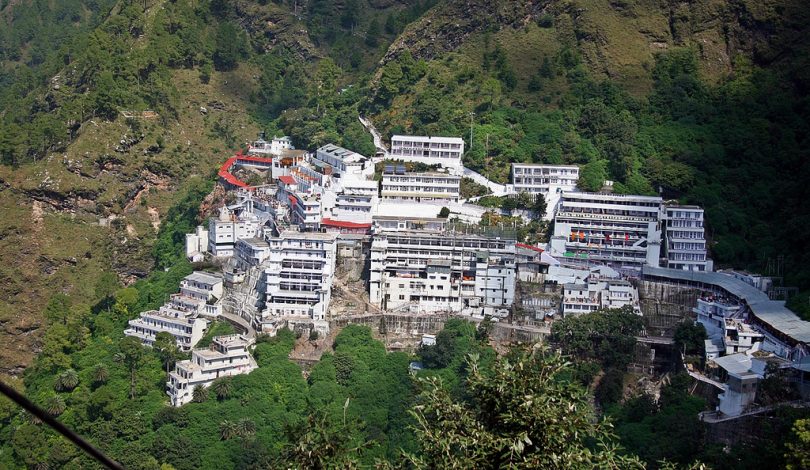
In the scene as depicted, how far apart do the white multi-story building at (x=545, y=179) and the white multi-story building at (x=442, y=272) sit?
4.88 m

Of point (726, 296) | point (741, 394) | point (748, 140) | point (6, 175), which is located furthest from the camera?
point (6, 175)

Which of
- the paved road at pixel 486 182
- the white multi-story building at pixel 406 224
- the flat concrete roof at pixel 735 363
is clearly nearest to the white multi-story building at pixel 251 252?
the white multi-story building at pixel 406 224

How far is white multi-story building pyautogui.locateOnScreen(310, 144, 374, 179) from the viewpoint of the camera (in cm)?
4003

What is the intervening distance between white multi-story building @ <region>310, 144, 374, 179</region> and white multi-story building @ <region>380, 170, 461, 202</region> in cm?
138

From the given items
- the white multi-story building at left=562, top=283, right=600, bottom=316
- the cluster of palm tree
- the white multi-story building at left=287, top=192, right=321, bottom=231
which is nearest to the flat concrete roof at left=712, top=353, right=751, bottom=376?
the white multi-story building at left=562, top=283, right=600, bottom=316

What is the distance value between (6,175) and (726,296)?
30.2m

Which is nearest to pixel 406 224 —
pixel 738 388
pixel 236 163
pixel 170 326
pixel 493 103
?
pixel 170 326

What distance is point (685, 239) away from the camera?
36.5 m

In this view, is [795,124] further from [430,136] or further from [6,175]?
[6,175]

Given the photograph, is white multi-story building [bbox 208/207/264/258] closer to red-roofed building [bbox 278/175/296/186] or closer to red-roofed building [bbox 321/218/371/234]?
red-roofed building [bbox 278/175/296/186]

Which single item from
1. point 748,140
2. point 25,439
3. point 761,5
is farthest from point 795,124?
point 25,439

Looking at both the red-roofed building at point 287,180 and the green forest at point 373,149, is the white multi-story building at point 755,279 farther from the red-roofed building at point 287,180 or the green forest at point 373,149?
the red-roofed building at point 287,180

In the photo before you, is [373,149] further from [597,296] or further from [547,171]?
[597,296]

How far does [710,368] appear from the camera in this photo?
1196 inches
